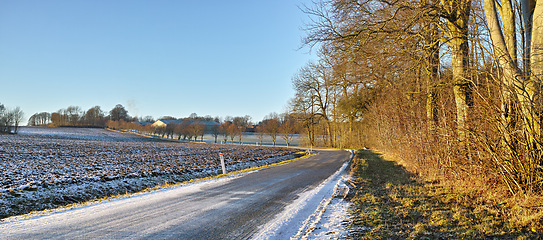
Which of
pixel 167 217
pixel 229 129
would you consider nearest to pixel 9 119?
pixel 229 129

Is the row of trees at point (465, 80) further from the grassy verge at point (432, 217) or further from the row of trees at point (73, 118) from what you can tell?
the row of trees at point (73, 118)

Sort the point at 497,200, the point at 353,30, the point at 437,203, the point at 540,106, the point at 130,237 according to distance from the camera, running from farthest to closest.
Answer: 1. the point at 353,30
2. the point at 437,203
3. the point at 497,200
4. the point at 540,106
5. the point at 130,237

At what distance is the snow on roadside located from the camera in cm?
418

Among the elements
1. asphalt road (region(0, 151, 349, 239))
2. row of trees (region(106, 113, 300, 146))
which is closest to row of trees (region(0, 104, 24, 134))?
row of trees (region(106, 113, 300, 146))

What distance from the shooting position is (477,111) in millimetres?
5742

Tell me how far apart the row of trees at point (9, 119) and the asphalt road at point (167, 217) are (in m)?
74.1

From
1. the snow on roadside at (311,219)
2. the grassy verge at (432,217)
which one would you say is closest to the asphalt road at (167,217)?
the snow on roadside at (311,219)

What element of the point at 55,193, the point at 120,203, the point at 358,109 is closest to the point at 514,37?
the point at 120,203

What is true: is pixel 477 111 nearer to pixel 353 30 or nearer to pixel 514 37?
pixel 514 37

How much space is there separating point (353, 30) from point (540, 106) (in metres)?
4.73

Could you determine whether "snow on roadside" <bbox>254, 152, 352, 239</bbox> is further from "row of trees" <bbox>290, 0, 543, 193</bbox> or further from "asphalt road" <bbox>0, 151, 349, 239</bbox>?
"row of trees" <bbox>290, 0, 543, 193</bbox>

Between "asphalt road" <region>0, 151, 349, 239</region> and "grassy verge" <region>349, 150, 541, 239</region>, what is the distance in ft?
5.45

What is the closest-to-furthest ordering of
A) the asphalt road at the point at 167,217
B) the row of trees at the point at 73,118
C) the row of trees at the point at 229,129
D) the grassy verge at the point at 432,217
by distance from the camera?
the grassy verge at the point at 432,217 → the asphalt road at the point at 167,217 → the row of trees at the point at 229,129 → the row of trees at the point at 73,118

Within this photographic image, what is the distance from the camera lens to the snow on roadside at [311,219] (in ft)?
13.7
